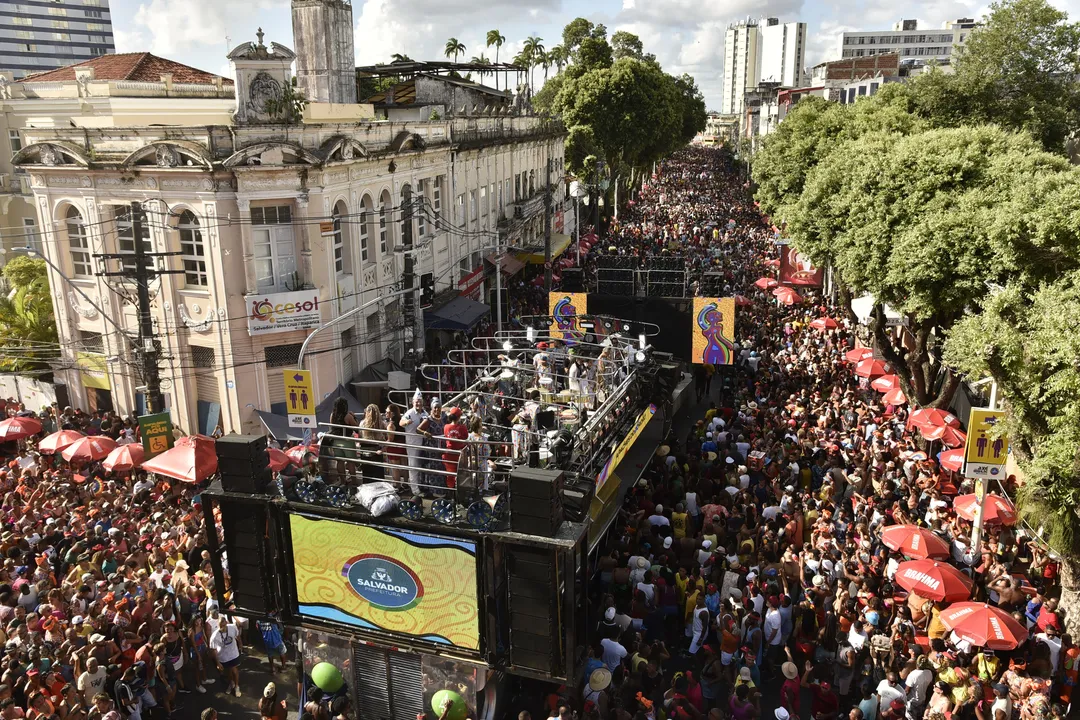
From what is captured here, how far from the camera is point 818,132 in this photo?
3117 cm

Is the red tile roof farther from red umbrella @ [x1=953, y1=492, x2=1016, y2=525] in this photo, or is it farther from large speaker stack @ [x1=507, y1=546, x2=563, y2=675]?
red umbrella @ [x1=953, y1=492, x2=1016, y2=525]

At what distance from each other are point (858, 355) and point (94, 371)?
2250 cm

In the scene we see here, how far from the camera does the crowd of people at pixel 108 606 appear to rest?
11.7m

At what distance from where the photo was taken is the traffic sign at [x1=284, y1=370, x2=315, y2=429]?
18469mm

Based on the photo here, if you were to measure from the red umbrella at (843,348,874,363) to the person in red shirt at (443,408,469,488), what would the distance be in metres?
15.6

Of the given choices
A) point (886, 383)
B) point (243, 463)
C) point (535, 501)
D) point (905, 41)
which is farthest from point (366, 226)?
point (905, 41)

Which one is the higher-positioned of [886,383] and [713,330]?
[713,330]

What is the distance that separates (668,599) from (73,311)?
19512 mm

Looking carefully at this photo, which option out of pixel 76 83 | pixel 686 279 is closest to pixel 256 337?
pixel 686 279

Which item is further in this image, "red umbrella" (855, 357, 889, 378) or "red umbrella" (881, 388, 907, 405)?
"red umbrella" (855, 357, 889, 378)

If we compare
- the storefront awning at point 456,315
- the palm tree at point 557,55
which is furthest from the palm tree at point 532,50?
the storefront awning at point 456,315

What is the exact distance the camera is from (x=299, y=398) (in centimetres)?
1866

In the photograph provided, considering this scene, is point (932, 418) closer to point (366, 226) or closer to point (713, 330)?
point (713, 330)

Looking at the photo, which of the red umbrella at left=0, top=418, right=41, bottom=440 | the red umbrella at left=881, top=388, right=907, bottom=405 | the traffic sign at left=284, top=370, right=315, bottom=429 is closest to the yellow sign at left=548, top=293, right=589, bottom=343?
the traffic sign at left=284, top=370, right=315, bottom=429
